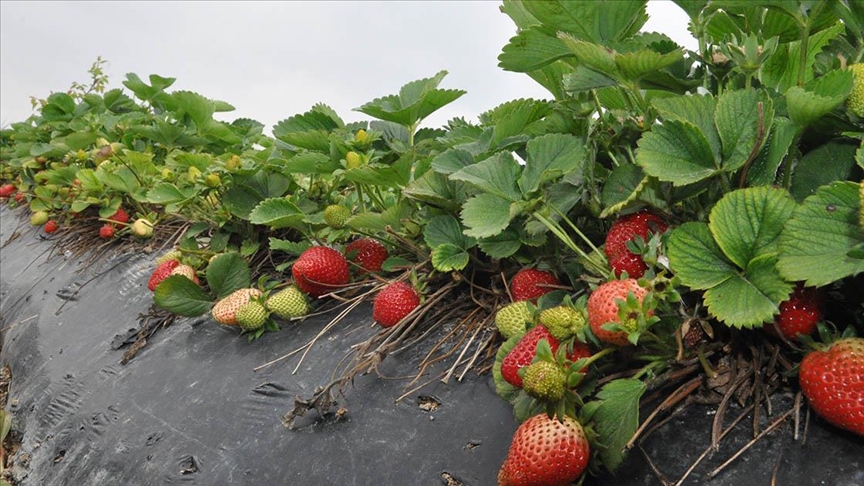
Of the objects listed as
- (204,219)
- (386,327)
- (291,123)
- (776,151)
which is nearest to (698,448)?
(776,151)

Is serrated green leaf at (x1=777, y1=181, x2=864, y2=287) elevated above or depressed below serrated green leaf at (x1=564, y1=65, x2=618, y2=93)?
below

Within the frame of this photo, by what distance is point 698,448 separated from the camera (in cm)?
85

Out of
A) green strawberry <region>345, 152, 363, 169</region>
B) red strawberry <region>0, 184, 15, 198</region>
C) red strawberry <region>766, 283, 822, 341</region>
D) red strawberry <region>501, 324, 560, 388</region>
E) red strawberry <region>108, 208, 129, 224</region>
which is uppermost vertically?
red strawberry <region>0, 184, 15, 198</region>

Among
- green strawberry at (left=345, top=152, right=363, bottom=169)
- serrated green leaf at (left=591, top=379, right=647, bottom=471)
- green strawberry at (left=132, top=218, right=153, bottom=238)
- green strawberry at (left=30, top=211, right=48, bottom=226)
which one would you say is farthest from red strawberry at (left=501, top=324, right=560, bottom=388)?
green strawberry at (left=30, top=211, right=48, bottom=226)

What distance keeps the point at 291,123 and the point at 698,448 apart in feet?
4.47

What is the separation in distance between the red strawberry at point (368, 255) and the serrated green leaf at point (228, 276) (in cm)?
36

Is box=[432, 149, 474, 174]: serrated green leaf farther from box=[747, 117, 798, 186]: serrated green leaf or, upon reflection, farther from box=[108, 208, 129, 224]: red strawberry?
box=[108, 208, 129, 224]: red strawberry

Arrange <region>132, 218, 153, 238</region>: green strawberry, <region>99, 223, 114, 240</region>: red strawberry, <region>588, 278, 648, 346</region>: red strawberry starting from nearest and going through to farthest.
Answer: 1. <region>588, 278, 648, 346</region>: red strawberry
2. <region>132, 218, 153, 238</region>: green strawberry
3. <region>99, 223, 114, 240</region>: red strawberry

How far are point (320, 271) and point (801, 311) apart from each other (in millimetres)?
1088

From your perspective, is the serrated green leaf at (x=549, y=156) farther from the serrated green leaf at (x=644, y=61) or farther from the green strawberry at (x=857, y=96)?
the green strawberry at (x=857, y=96)

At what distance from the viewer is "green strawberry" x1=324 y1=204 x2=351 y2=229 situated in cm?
164

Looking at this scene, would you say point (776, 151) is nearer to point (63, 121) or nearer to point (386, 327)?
point (386, 327)

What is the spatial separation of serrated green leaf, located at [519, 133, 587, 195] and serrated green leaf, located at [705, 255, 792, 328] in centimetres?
31

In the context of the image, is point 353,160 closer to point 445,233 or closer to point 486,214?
point 445,233
